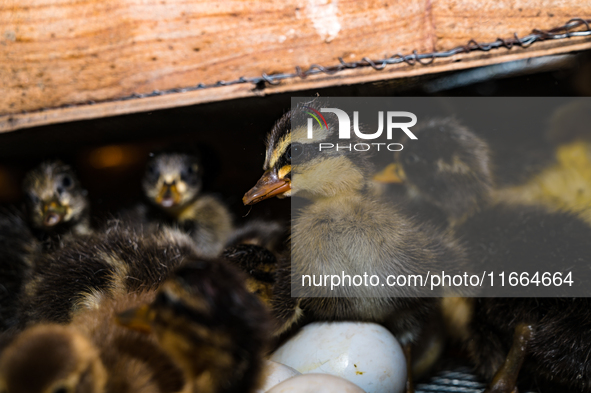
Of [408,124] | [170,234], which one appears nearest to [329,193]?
[408,124]

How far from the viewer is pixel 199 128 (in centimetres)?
144

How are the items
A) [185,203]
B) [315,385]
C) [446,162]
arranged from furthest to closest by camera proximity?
[185,203] < [446,162] < [315,385]

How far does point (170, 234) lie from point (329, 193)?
60 cm

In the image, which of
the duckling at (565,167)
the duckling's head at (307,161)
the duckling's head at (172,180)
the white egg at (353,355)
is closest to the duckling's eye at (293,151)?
the duckling's head at (307,161)

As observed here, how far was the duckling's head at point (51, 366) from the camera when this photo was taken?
0.70 m

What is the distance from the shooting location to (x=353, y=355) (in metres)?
1.14

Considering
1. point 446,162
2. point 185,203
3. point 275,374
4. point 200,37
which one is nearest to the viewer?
point 275,374

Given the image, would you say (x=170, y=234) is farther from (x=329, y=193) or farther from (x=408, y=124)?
(x=408, y=124)

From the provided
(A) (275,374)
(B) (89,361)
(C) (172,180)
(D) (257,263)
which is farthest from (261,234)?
(B) (89,361)

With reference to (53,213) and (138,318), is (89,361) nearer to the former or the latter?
(138,318)

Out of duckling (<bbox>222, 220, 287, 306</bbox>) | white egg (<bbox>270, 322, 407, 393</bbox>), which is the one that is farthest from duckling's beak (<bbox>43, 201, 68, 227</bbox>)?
white egg (<bbox>270, 322, 407, 393</bbox>)

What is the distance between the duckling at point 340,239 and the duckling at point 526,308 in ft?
0.45

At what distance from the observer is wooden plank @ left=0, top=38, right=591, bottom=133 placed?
113 cm

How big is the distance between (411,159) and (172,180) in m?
0.93
